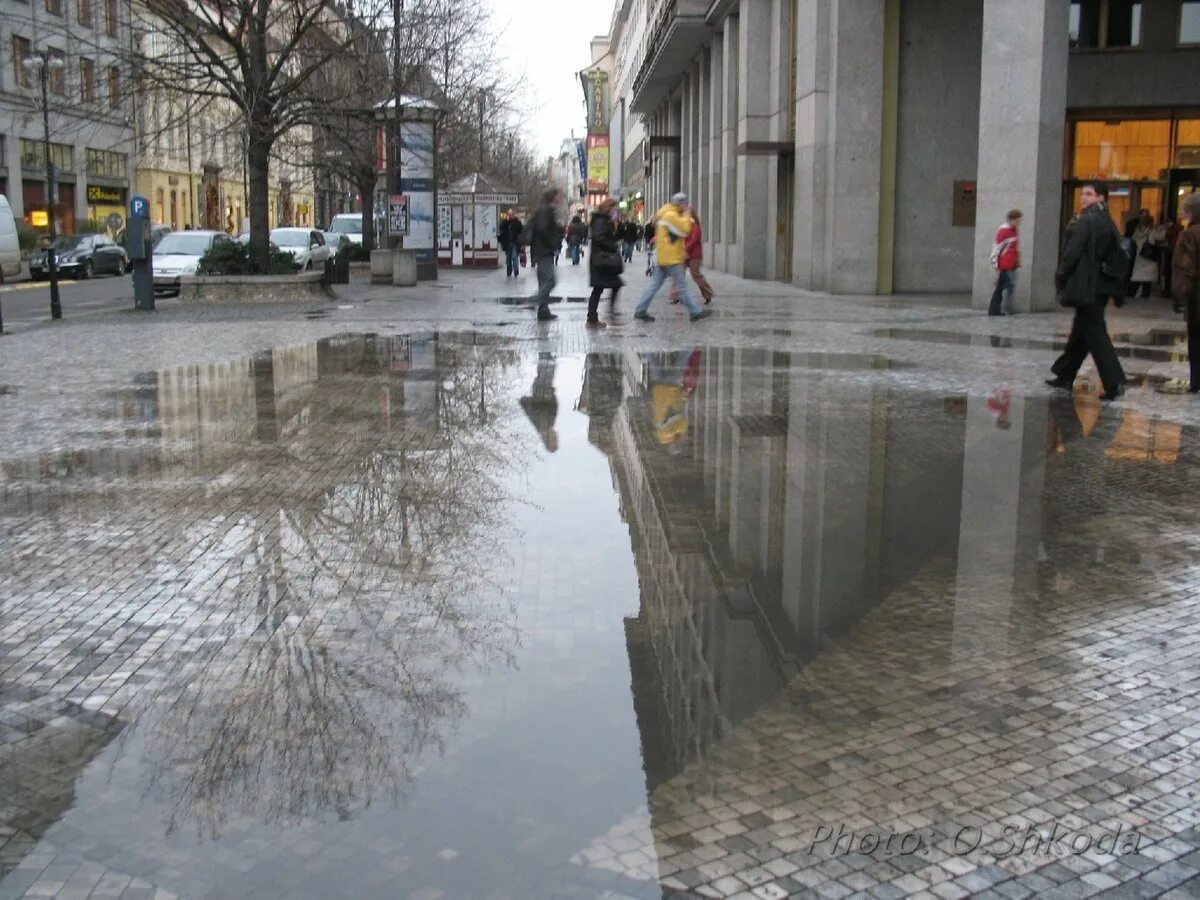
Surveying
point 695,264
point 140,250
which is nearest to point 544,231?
point 695,264

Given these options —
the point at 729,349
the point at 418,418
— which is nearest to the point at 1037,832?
the point at 418,418

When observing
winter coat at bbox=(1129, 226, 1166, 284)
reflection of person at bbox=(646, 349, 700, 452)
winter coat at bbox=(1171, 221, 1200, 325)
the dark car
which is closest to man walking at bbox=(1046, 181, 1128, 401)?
winter coat at bbox=(1171, 221, 1200, 325)

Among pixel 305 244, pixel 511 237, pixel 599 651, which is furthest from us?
pixel 305 244

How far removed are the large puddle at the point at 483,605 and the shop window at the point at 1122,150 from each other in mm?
18675

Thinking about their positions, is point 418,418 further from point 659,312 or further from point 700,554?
point 659,312

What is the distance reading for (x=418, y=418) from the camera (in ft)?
34.2

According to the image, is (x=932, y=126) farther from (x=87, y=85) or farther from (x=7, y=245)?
(x=7, y=245)

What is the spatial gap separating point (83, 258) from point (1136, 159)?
33.5m

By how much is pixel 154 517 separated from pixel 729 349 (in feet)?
31.0

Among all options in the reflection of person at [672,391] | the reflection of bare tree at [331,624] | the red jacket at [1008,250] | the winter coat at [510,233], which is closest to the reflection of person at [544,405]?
the reflection of bare tree at [331,624]

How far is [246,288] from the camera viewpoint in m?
24.5

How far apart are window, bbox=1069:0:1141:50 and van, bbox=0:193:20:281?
93.0ft

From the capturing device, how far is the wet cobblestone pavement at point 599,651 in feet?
11.5

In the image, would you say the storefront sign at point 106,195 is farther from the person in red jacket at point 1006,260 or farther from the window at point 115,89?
the person in red jacket at point 1006,260
